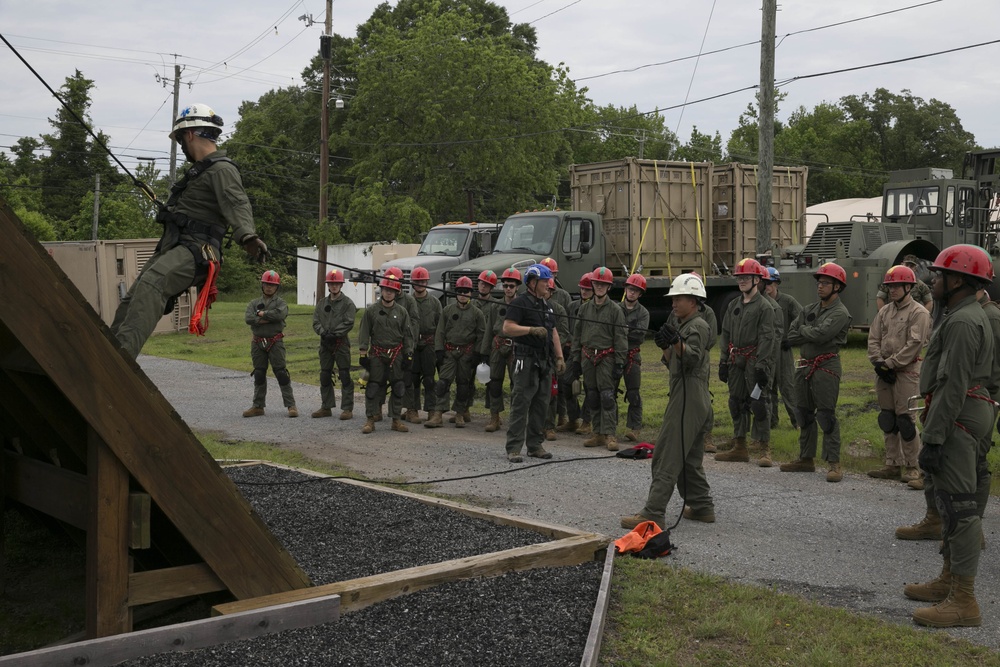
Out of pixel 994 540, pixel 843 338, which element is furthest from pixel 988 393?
pixel 843 338

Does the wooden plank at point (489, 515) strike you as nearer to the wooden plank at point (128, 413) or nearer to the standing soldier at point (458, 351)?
the wooden plank at point (128, 413)

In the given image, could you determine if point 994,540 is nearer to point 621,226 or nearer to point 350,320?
point 350,320

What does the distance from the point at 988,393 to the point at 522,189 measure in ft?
125

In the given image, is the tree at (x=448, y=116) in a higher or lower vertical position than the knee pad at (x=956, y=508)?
higher

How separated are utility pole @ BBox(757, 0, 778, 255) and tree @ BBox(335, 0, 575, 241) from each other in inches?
755

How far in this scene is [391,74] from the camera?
1597 inches

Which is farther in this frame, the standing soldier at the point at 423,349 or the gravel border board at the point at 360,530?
the standing soldier at the point at 423,349

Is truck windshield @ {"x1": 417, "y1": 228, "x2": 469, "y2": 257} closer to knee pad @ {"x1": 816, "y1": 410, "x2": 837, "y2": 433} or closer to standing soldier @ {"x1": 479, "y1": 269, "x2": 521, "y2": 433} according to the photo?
standing soldier @ {"x1": 479, "y1": 269, "x2": 521, "y2": 433}

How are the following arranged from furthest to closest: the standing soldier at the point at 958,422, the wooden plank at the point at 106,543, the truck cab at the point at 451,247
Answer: the truck cab at the point at 451,247 → the standing soldier at the point at 958,422 → the wooden plank at the point at 106,543

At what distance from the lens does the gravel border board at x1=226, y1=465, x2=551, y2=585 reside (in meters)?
6.79

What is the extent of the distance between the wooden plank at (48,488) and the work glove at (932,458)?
479 cm

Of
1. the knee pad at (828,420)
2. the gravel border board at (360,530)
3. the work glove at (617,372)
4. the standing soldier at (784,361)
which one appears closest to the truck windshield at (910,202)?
the standing soldier at (784,361)

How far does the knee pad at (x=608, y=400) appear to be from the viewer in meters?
12.7

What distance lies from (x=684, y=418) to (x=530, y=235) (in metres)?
14.0
